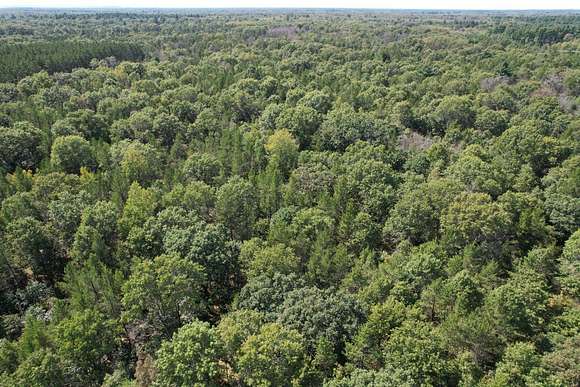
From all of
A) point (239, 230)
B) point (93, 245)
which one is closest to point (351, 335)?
point (239, 230)

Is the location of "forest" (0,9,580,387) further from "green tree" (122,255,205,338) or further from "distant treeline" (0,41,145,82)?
"distant treeline" (0,41,145,82)

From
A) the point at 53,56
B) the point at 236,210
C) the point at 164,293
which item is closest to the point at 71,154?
the point at 236,210

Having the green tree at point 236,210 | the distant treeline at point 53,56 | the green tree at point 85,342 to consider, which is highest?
the distant treeline at point 53,56

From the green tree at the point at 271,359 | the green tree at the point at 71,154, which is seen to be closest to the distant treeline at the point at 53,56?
the green tree at the point at 71,154

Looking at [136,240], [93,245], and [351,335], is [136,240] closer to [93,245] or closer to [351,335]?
[93,245]

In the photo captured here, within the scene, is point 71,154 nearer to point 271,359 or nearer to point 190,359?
point 190,359

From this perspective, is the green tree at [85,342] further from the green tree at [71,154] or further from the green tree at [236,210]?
the green tree at [71,154]

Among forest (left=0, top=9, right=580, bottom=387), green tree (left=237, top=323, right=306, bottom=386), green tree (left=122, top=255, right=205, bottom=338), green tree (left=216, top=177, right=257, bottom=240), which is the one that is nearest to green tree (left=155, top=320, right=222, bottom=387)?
forest (left=0, top=9, right=580, bottom=387)
